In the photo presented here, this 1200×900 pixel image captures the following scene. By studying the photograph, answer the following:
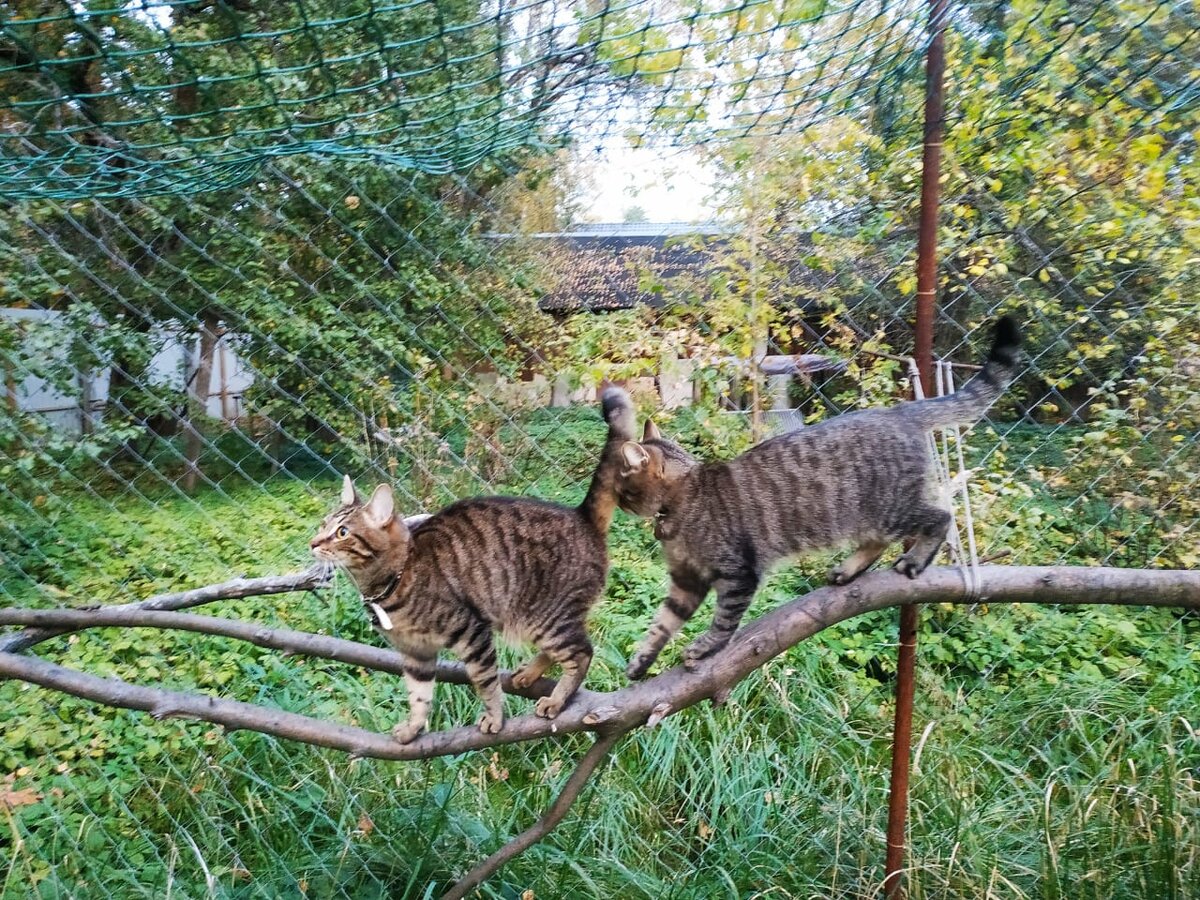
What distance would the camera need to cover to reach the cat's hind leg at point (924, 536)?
67.5 inches

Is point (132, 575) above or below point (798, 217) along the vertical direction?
below

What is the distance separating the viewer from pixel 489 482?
284 cm

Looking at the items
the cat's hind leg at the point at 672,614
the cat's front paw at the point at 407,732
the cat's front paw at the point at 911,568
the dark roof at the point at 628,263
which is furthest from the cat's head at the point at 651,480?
the dark roof at the point at 628,263

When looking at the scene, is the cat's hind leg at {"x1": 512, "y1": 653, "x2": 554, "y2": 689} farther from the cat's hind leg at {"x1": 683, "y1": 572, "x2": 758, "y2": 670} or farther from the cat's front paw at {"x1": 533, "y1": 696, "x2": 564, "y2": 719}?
the cat's hind leg at {"x1": 683, "y1": 572, "x2": 758, "y2": 670}

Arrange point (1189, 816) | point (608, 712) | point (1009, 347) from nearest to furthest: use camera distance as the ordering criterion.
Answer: point (608, 712), point (1009, 347), point (1189, 816)

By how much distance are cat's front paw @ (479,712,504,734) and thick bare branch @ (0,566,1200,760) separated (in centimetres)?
1

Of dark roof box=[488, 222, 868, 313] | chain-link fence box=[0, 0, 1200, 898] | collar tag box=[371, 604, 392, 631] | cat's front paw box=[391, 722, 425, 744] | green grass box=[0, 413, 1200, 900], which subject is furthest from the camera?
dark roof box=[488, 222, 868, 313]

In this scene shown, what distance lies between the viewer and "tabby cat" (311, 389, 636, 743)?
1.59 metres

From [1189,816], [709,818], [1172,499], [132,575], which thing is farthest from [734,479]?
[132,575]

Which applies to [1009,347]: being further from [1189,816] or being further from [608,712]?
[1189,816]

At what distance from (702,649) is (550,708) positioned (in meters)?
0.33

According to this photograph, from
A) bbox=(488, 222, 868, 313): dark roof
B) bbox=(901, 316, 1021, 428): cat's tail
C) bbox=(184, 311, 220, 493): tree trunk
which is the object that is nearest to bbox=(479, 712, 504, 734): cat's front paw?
bbox=(901, 316, 1021, 428): cat's tail

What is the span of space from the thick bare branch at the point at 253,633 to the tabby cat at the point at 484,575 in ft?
0.21

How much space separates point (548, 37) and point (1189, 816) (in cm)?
247
